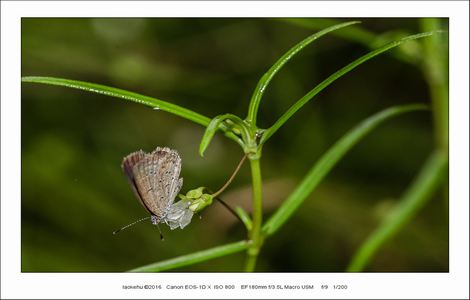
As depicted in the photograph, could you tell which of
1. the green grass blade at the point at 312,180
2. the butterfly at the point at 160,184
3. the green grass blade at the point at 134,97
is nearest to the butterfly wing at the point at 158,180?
the butterfly at the point at 160,184

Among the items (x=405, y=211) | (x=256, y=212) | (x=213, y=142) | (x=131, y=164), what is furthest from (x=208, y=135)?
(x=213, y=142)

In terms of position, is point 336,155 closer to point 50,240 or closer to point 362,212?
point 362,212

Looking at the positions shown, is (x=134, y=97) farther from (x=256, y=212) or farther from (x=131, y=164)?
(x=256, y=212)

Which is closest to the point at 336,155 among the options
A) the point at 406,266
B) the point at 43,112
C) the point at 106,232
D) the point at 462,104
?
the point at 462,104

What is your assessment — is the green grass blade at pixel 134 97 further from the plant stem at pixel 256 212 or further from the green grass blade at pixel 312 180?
the green grass blade at pixel 312 180

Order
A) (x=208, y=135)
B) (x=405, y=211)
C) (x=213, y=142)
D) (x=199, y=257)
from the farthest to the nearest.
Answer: (x=213, y=142)
(x=405, y=211)
(x=199, y=257)
(x=208, y=135)

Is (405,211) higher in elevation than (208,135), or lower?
higher
